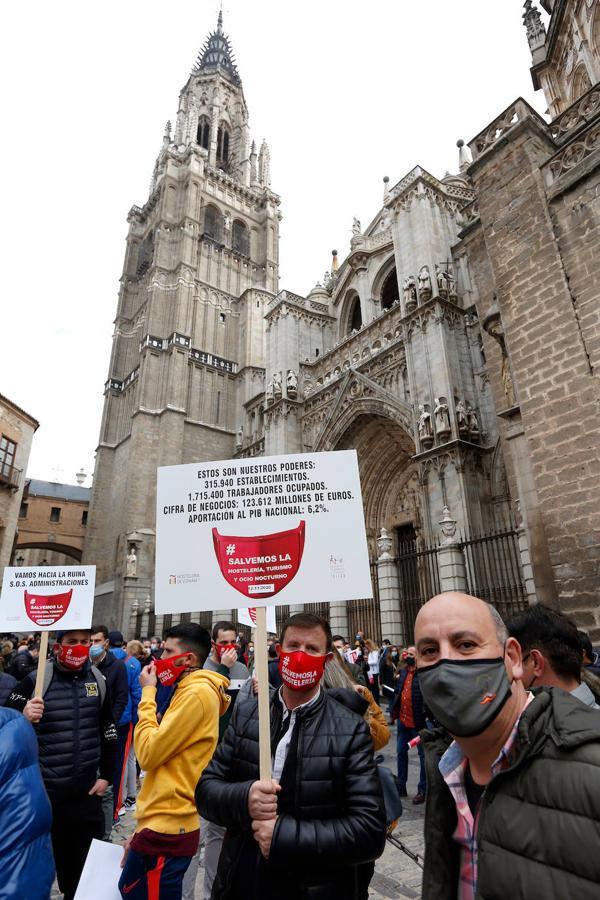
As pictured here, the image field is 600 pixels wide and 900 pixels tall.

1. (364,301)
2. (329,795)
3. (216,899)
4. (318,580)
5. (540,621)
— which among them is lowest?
(216,899)

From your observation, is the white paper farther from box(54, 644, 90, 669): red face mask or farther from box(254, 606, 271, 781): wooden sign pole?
box(54, 644, 90, 669): red face mask

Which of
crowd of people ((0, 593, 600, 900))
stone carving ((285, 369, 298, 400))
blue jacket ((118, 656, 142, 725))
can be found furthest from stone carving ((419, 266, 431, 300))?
crowd of people ((0, 593, 600, 900))

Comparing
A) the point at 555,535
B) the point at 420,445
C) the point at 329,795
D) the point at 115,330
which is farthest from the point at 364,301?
the point at 329,795

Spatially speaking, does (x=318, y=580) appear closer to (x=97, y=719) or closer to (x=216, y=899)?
(x=216, y=899)

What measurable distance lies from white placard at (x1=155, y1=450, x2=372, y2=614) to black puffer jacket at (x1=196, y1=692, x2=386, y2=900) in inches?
22.0

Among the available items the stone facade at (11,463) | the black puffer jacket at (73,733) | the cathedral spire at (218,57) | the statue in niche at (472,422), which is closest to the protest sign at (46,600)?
the black puffer jacket at (73,733)

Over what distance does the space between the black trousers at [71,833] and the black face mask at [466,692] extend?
2.85 meters

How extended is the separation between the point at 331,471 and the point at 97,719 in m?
2.55

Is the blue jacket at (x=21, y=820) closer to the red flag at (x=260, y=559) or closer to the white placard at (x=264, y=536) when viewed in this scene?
the white placard at (x=264, y=536)

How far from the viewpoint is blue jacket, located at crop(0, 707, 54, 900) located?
5.55ft

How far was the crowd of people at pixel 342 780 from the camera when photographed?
128cm

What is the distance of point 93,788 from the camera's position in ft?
10.8

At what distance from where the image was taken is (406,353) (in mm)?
16359

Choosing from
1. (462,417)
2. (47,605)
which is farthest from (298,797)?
(462,417)
